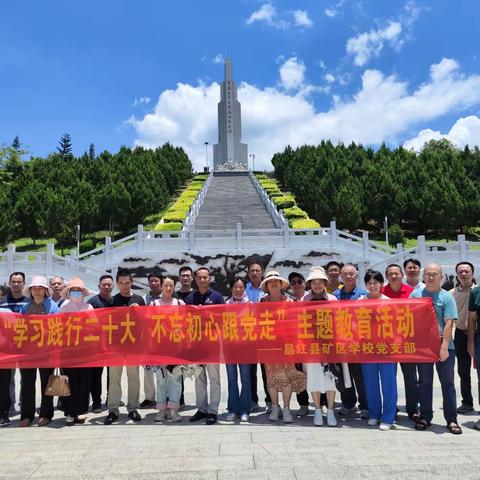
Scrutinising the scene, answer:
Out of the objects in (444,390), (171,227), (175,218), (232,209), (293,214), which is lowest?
(444,390)

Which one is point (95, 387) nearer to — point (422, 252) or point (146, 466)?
point (146, 466)

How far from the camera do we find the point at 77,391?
485 centimetres

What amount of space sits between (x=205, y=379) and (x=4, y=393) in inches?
97.7

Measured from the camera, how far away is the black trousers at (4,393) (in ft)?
16.2

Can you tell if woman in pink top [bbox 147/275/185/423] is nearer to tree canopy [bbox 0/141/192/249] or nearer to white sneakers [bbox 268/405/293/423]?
white sneakers [bbox 268/405/293/423]

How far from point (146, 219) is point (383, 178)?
58.7 ft

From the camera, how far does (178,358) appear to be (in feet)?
16.2

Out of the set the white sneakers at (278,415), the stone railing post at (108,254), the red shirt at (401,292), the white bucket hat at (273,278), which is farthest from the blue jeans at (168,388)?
the stone railing post at (108,254)

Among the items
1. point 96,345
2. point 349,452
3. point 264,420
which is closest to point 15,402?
point 96,345

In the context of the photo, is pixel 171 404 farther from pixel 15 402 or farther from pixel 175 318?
pixel 15 402

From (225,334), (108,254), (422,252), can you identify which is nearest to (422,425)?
(225,334)

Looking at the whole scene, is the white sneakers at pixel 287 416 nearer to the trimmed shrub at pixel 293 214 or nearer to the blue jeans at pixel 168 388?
the blue jeans at pixel 168 388

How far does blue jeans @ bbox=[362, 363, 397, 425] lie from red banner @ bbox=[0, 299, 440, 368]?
0.33 feet

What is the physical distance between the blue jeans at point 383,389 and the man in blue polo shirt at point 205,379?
1.73 meters
